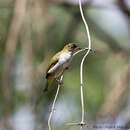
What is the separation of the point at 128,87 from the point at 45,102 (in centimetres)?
115

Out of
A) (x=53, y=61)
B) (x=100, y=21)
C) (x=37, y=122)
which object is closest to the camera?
(x=37, y=122)

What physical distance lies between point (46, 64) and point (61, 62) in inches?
12.8

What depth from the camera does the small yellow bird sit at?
4.68 meters

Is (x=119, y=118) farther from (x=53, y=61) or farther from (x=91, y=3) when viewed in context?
(x=91, y=3)

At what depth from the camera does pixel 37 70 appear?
4.57 meters

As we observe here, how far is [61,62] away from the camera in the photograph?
4805 mm

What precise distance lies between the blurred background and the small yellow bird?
0.28ft

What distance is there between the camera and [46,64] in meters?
5.07

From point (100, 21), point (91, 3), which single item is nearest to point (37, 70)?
point (91, 3)

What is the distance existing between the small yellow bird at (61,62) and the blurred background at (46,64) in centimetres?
8

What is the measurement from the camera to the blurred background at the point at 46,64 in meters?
4.38

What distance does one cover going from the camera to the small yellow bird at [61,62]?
4676 mm

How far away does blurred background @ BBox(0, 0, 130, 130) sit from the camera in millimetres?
4383

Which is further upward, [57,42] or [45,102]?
[57,42]
